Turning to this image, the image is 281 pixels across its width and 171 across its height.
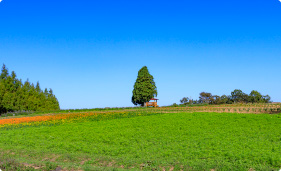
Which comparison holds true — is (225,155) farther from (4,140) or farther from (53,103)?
(53,103)

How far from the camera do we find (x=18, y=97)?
1594 inches

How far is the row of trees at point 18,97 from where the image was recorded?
38938mm

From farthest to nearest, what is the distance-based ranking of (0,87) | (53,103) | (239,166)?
(53,103) → (0,87) → (239,166)

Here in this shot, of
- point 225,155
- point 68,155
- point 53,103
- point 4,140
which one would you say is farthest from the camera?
point 53,103

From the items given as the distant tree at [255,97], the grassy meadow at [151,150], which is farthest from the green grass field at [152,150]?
the distant tree at [255,97]

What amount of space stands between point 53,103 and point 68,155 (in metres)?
41.6

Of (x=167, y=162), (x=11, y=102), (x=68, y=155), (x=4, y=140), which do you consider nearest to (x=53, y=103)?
(x=11, y=102)

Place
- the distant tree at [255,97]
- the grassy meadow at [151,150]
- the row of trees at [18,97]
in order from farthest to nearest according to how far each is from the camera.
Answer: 1. the distant tree at [255,97]
2. the row of trees at [18,97]
3. the grassy meadow at [151,150]

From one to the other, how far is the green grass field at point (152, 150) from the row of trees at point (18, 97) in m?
26.6

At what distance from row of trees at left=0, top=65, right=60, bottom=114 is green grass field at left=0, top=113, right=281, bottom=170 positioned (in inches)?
1046

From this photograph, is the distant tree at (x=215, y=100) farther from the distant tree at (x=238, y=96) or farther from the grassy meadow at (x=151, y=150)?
the grassy meadow at (x=151, y=150)

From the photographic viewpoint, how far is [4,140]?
1493cm

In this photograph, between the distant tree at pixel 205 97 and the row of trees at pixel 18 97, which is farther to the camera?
the distant tree at pixel 205 97

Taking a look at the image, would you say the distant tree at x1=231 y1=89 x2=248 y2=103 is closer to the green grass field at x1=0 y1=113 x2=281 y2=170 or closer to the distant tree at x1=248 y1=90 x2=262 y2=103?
the distant tree at x1=248 y1=90 x2=262 y2=103
